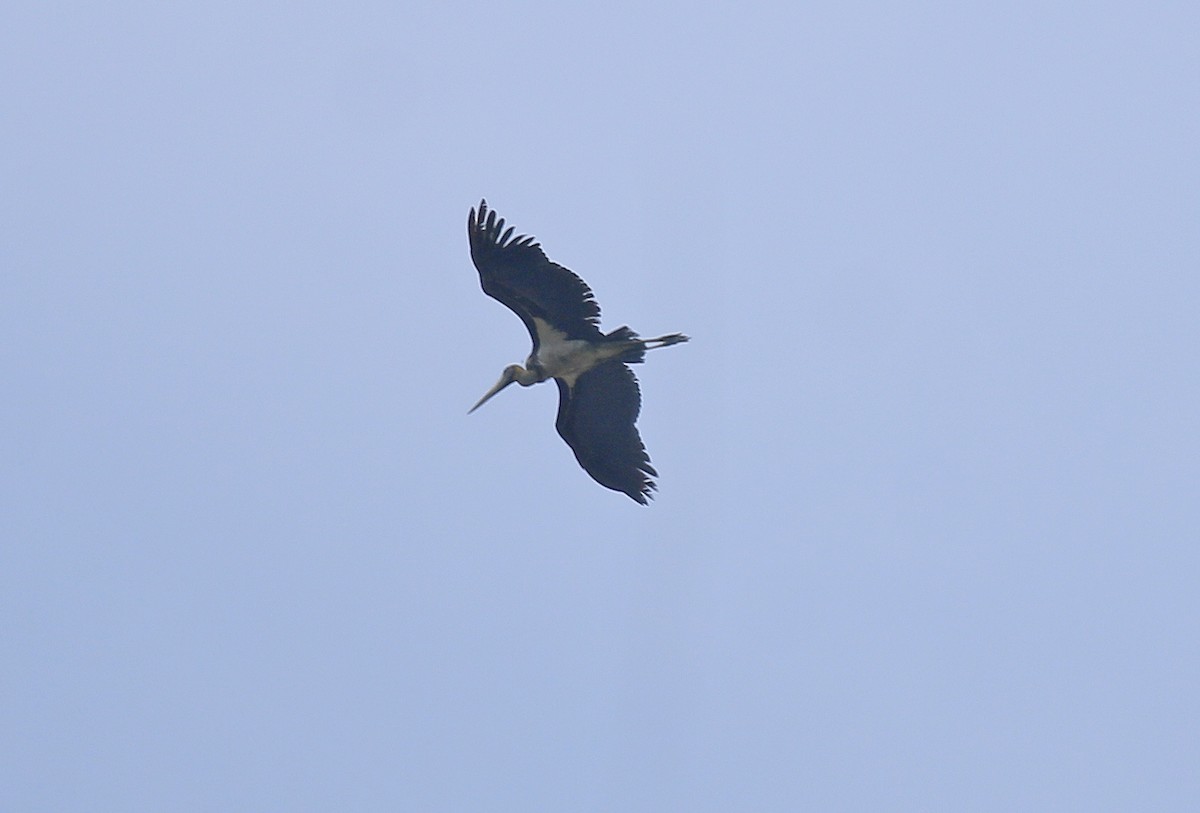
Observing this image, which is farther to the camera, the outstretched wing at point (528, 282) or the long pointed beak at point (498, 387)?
the long pointed beak at point (498, 387)

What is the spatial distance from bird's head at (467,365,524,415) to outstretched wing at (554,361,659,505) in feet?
2.52

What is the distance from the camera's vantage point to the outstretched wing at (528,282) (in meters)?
20.5

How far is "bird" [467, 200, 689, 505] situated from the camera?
20719 millimetres

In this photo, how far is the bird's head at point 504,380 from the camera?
23109mm

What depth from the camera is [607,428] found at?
74.0 feet

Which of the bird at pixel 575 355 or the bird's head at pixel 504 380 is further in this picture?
the bird's head at pixel 504 380

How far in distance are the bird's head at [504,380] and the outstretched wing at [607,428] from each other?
768 millimetres

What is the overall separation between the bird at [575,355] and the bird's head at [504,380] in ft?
0.04

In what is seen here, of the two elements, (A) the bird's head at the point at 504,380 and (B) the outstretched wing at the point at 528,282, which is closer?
(B) the outstretched wing at the point at 528,282

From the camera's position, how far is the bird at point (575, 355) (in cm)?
2072

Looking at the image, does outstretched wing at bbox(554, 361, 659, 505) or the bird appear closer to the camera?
the bird

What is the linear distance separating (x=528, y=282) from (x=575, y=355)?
4.35 ft

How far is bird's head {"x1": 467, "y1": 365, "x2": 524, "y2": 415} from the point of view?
23.1 meters

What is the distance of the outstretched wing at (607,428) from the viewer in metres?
22.3
